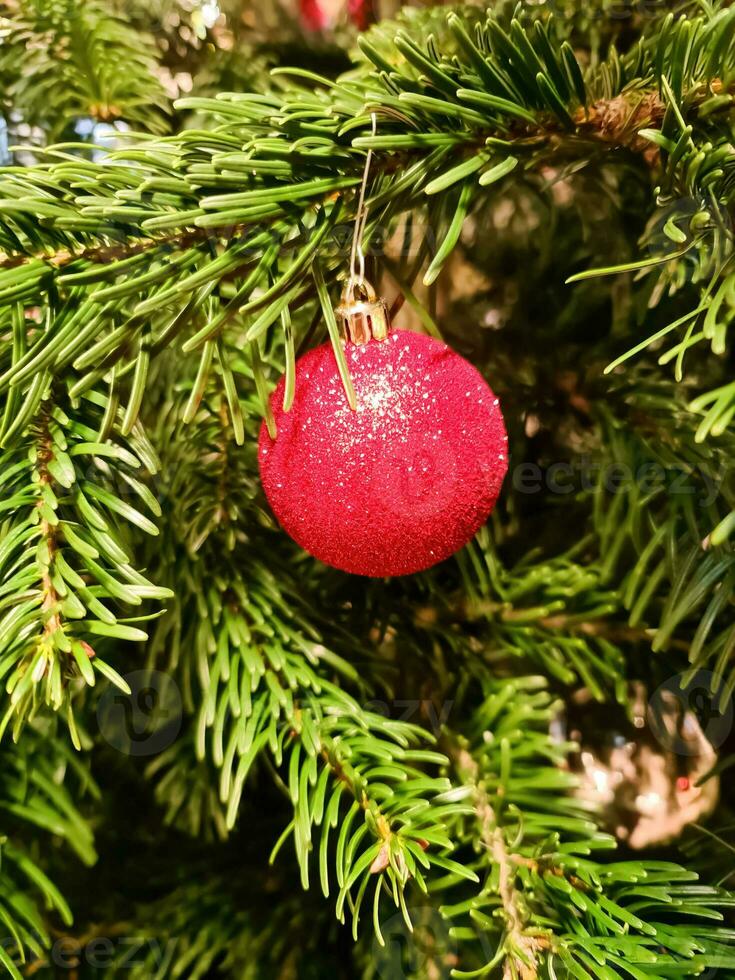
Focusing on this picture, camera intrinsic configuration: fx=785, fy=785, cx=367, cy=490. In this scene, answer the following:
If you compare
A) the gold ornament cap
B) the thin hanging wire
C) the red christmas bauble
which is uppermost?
the thin hanging wire

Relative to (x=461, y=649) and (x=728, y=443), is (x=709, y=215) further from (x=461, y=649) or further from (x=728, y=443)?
(x=461, y=649)

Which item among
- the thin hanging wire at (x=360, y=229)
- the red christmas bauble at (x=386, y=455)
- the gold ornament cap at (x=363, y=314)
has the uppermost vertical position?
the thin hanging wire at (x=360, y=229)

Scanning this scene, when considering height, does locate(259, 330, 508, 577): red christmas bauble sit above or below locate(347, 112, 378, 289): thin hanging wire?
below

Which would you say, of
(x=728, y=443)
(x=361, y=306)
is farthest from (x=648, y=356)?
(x=361, y=306)

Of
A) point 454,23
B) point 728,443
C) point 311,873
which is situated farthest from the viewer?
point 311,873
